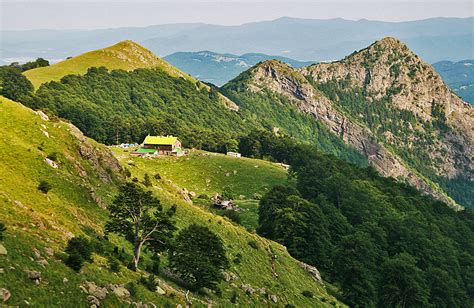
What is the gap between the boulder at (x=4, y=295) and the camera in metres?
27.5

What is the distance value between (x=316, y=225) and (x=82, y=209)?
53.5m

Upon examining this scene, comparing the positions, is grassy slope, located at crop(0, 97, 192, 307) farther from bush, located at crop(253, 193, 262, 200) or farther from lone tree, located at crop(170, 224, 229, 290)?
bush, located at crop(253, 193, 262, 200)

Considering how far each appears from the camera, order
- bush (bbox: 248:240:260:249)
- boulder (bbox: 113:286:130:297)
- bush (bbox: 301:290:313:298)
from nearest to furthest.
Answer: boulder (bbox: 113:286:130:297), bush (bbox: 301:290:313:298), bush (bbox: 248:240:260:249)

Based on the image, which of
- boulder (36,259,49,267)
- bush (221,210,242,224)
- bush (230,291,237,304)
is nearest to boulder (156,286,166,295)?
boulder (36,259,49,267)

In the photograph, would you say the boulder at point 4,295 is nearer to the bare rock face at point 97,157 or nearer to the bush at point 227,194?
the bare rock face at point 97,157

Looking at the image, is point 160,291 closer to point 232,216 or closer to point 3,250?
point 3,250

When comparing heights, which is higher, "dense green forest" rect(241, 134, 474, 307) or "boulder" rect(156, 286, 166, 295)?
"boulder" rect(156, 286, 166, 295)

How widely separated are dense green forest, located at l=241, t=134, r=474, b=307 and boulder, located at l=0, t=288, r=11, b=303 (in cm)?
5845

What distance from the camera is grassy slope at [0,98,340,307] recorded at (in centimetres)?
3216

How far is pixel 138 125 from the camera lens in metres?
196

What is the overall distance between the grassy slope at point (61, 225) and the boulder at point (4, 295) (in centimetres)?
34

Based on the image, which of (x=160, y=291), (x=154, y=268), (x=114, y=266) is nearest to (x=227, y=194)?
(x=154, y=268)

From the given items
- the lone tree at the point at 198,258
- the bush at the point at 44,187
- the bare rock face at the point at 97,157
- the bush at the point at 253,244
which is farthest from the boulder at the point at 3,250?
the bush at the point at 253,244

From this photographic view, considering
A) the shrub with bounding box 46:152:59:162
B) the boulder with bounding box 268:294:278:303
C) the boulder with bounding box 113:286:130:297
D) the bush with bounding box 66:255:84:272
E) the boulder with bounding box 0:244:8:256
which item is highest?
the boulder with bounding box 0:244:8:256
